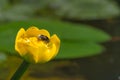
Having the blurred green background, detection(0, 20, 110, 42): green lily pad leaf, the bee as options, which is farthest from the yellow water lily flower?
detection(0, 20, 110, 42): green lily pad leaf

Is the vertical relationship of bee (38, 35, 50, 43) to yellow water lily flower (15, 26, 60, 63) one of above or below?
above

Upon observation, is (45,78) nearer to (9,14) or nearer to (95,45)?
(95,45)

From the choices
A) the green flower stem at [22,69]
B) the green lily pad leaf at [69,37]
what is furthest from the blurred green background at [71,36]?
the green flower stem at [22,69]

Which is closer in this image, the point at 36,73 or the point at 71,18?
the point at 36,73

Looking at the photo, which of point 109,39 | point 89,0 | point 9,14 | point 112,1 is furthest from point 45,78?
point 112,1

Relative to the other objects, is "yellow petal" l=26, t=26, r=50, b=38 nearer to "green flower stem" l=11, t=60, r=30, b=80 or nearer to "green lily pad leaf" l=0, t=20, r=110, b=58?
"green flower stem" l=11, t=60, r=30, b=80
